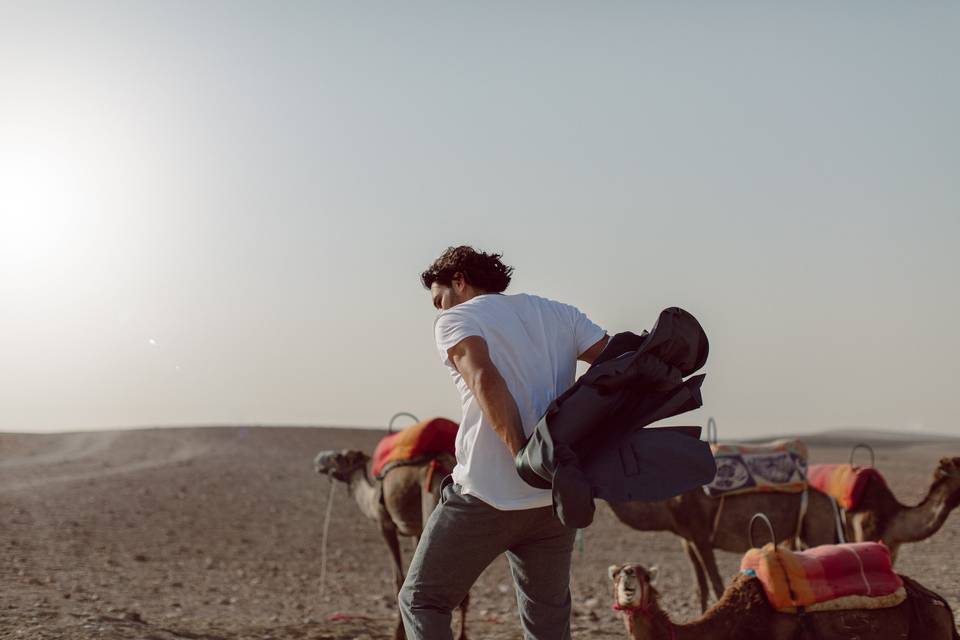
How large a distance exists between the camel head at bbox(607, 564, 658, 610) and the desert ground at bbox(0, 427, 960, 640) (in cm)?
319

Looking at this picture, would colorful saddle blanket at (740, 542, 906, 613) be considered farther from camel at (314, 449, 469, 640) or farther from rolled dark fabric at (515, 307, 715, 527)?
camel at (314, 449, 469, 640)

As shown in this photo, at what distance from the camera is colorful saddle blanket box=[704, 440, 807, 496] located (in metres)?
11.5

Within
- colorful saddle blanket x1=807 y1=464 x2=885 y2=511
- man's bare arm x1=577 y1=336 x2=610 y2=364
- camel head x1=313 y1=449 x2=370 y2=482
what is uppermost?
camel head x1=313 y1=449 x2=370 y2=482

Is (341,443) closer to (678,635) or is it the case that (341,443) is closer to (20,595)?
(20,595)

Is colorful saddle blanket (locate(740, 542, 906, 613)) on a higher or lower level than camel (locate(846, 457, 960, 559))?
lower

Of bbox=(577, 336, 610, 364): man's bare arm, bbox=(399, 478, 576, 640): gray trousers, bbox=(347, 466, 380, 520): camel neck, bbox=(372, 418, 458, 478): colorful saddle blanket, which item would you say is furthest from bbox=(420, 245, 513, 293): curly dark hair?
bbox=(347, 466, 380, 520): camel neck

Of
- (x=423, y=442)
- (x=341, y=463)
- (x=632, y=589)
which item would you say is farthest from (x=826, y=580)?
(x=341, y=463)

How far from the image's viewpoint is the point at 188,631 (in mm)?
9227

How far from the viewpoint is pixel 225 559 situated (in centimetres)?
1705

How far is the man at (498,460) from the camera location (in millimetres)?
4188

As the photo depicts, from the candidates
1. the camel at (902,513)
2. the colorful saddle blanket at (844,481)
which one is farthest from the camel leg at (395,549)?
the camel at (902,513)

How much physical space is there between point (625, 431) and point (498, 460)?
526mm

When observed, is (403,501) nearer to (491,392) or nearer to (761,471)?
(761,471)

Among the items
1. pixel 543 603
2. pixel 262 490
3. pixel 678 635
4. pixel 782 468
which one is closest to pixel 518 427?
pixel 543 603
